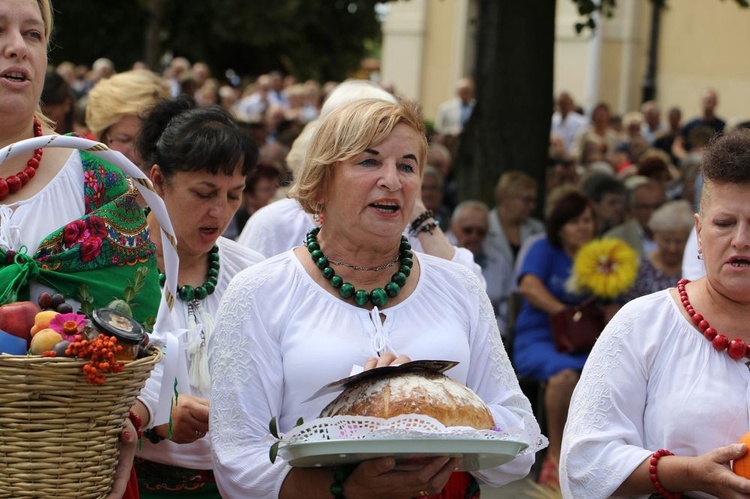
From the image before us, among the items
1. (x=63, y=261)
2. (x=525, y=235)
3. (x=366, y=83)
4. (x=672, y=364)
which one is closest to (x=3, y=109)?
(x=63, y=261)

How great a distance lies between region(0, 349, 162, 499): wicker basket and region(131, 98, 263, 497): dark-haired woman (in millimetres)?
1016

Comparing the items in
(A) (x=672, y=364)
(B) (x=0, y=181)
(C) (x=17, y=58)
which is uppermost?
(C) (x=17, y=58)

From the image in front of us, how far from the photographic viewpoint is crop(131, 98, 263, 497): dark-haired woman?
13.5 ft

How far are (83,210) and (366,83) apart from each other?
8.71ft

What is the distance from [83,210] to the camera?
3414mm

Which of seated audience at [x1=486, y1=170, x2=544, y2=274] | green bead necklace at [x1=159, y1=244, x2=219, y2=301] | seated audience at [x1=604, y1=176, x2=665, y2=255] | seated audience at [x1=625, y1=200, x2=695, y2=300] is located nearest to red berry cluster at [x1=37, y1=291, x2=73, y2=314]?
green bead necklace at [x1=159, y1=244, x2=219, y2=301]

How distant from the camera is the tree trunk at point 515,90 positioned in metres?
11.2

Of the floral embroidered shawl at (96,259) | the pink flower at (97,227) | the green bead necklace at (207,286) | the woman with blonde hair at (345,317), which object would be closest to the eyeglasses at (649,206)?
the green bead necklace at (207,286)

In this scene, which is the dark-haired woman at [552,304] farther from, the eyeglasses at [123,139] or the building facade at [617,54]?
the building facade at [617,54]

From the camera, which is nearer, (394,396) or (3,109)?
(394,396)

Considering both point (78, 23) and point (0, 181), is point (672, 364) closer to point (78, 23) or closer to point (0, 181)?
point (0, 181)

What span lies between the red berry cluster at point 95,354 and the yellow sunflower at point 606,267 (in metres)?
5.57

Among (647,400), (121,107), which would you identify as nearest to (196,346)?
(647,400)

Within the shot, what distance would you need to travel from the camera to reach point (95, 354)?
2.79 m
